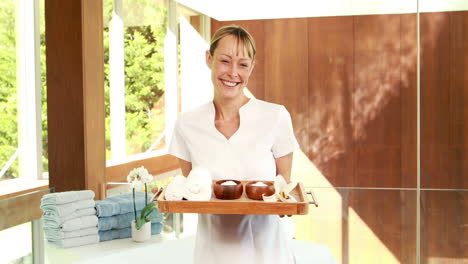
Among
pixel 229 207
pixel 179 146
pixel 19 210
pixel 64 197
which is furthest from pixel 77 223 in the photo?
pixel 229 207

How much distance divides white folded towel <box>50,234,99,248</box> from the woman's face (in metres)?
1.42

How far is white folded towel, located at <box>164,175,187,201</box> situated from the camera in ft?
3.67

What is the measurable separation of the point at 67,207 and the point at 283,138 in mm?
1417

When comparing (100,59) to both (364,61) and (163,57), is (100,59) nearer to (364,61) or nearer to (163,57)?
(163,57)

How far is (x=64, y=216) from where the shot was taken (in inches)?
93.2

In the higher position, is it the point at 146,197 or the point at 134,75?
the point at 134,75

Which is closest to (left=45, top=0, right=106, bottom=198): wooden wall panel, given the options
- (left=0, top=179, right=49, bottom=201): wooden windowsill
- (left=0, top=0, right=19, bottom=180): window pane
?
(left=0, top=179, right=49, bottom=201): wooden windowsill

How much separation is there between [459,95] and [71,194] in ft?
5.88

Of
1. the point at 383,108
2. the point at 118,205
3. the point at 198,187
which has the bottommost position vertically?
the point at 118,205

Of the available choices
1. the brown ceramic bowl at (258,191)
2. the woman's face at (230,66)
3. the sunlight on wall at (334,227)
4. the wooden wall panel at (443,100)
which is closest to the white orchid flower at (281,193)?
the brown ceramic bowl at (258,191)

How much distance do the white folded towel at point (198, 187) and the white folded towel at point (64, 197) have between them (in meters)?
1.37

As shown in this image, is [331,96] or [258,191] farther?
[331,96]

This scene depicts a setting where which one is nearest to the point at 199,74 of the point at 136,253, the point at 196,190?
the point at 136,253

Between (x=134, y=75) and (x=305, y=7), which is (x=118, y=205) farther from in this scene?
(x=305, y=7)
